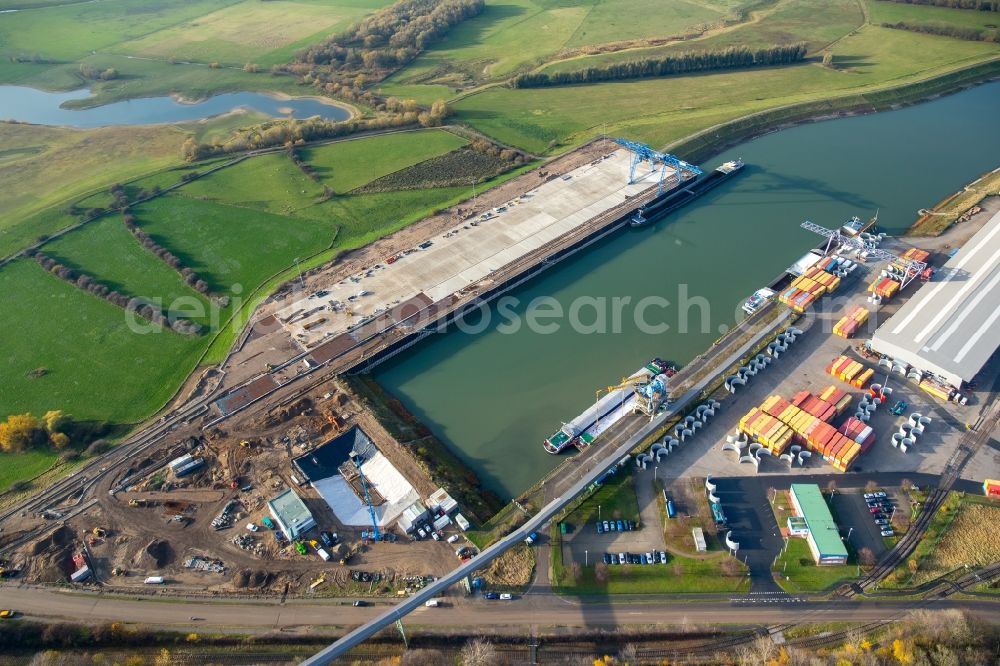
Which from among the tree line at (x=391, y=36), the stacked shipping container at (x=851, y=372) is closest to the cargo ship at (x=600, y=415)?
the stacked shipping container at (x=851, y=372)

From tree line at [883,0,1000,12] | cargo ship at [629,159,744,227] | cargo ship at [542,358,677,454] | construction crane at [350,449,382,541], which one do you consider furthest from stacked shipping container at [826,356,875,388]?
tree line at [883,0,1000,12]

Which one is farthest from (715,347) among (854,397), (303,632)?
(303,632)

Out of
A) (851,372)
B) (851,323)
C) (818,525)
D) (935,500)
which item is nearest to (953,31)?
(851,323)

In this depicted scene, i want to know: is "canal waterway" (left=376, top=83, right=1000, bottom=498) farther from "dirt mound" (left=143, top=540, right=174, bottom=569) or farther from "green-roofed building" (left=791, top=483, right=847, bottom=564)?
"dirt mound" (left=143, top=540, right=174, bottom=569)

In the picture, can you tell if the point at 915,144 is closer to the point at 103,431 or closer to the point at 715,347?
the point at 715,347

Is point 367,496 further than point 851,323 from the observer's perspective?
No

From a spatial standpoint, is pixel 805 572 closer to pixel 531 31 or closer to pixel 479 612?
pixel 479 612

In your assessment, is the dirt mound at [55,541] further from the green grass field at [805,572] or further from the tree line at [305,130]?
the tree line at [305,130]
